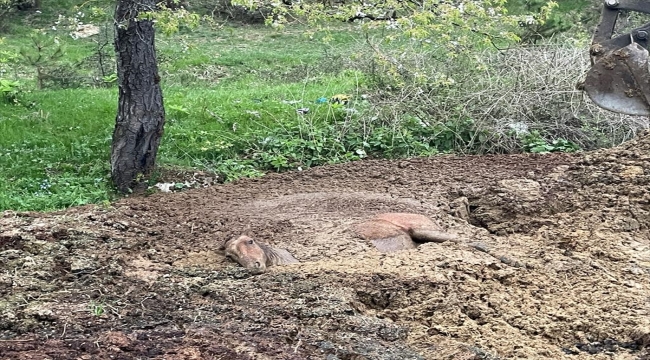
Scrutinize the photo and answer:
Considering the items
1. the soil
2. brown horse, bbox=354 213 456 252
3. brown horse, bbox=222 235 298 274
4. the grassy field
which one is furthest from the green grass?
brown horse, bbox=354 213 456 252

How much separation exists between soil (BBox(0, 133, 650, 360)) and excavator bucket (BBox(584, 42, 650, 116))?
541 millimetres

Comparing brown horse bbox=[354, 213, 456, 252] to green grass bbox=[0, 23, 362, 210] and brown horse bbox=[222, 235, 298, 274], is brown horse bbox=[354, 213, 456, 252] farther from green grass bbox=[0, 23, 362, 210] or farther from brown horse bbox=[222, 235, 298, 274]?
green grass bbox=[0, 23, 362, 210]

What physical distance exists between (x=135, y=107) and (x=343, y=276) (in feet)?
9.44

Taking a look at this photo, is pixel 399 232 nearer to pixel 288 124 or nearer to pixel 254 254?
pixel 254 254

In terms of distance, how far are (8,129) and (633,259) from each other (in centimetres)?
604

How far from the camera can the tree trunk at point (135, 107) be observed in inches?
222

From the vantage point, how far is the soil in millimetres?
3033

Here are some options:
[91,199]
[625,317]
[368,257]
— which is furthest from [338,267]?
[91,199]

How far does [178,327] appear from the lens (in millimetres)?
3086

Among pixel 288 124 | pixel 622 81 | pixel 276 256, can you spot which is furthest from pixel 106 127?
pixel 622 81

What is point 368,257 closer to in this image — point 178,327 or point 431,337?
point 431,337

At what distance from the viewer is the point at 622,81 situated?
192 inches

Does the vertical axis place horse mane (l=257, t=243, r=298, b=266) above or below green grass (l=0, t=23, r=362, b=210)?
above

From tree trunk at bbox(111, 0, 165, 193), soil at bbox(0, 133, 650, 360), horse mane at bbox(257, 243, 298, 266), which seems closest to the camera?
soil at bbox(0, 133, 650, 360)
